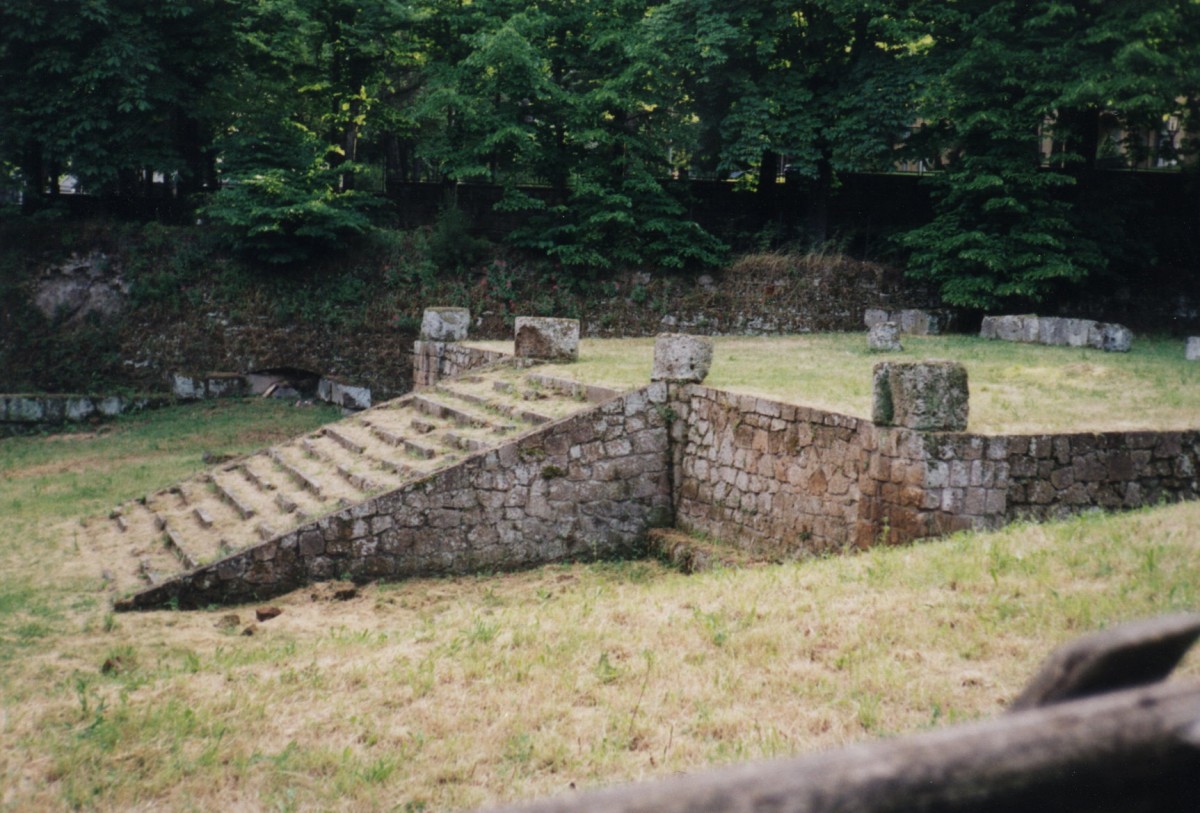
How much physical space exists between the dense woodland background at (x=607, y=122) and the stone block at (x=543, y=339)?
7.78 meters

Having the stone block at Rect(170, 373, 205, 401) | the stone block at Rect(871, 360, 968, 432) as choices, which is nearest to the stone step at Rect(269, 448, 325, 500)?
the stone block at Rect(871, 360, 968, 432)

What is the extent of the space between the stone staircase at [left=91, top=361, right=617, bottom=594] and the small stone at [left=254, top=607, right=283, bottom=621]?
1165 mm

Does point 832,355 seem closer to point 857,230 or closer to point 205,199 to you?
point 857,230

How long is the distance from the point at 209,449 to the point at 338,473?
21.8 feet

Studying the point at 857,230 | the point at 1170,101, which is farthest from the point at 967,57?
the point at 857,230

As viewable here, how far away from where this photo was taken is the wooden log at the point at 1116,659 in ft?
4.81

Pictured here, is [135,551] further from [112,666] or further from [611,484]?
[611,484]

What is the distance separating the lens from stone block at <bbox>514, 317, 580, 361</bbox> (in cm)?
1408

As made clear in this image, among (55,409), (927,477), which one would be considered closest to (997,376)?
(927,477)

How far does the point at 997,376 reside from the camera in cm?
1208

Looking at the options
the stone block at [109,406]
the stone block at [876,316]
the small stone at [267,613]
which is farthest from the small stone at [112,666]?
the stone block at [876,316]

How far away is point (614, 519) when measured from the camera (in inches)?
445

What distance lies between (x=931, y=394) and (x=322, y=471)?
290 inches

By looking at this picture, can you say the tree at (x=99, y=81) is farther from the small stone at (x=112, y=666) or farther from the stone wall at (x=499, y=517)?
the small stone at (x=112, y=666)
